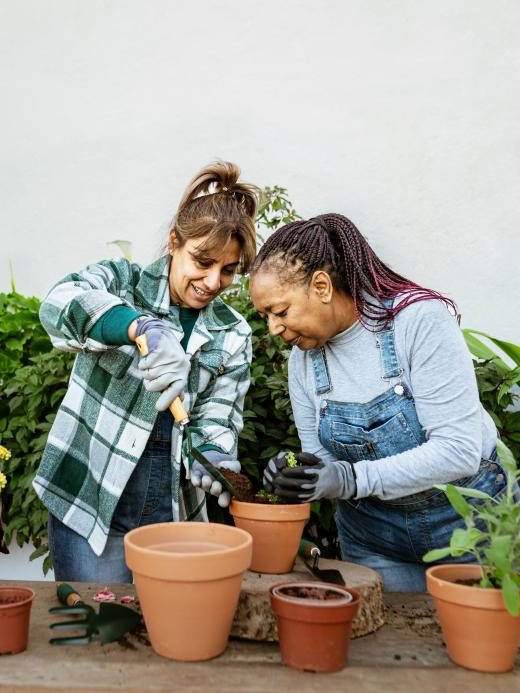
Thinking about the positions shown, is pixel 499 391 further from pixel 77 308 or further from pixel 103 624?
pixel 103 624

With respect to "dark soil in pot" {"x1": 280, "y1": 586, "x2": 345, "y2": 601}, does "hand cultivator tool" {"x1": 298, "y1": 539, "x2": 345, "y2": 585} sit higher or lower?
lower

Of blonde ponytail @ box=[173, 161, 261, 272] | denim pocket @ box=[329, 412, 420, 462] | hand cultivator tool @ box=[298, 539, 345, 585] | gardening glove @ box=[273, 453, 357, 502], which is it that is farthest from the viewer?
blonde ponytail @ box=[173, 161, 261, 272]

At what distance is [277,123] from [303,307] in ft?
6.61

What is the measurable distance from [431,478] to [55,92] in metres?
2.94

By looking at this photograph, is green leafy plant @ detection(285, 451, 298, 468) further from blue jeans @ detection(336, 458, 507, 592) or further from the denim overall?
blue jeans @ detection(336, 458, 507, 592)

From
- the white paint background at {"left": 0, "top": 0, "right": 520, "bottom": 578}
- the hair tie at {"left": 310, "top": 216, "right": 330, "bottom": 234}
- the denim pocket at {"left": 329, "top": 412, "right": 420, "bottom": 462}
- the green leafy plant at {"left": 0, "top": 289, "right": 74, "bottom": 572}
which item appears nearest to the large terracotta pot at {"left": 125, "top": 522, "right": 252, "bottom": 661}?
the denim pocket at {"left": 329, "top": 412, "right": 420, "bottom": 462}

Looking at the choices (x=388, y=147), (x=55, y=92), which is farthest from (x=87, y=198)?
(x=388, y=147)

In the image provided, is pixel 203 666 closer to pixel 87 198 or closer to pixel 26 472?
pixel 26 472

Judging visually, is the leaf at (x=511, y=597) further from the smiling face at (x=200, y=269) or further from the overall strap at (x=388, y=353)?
the smiling face at (x=200, y=269)

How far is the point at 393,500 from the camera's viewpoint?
5.22ft

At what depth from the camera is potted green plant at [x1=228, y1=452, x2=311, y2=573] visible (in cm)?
129

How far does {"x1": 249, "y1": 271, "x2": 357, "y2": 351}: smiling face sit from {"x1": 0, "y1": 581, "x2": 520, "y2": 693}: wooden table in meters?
0.69

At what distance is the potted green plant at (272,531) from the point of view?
129cm

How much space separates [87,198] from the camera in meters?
3.44
